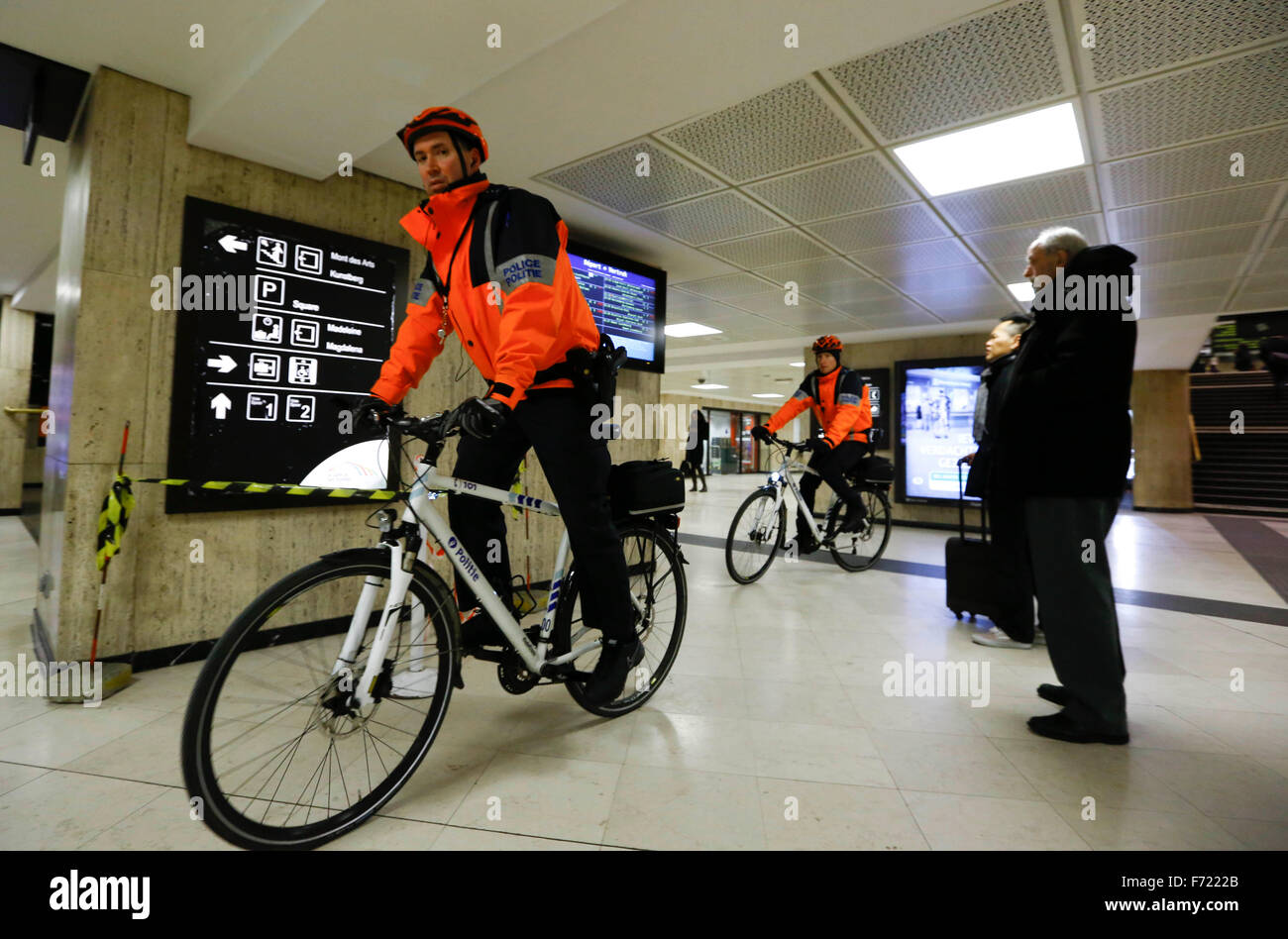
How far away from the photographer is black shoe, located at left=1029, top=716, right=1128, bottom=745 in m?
1.88

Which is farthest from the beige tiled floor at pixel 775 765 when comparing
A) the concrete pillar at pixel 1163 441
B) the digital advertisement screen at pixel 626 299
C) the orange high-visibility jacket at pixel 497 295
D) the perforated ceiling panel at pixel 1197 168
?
the concrete pillar at pixel 1163 441

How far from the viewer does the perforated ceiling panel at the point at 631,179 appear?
10.2 feet

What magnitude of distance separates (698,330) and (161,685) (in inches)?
275

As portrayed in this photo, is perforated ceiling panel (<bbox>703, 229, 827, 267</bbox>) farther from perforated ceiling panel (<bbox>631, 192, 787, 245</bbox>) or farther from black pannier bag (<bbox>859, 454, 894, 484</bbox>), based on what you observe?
black pannier bag (<bbox>859, 454, 894, 484</bbox>)

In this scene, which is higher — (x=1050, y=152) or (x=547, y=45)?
(x=1050, y=152)

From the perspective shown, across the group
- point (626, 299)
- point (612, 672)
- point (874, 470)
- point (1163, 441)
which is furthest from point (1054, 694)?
point (1163, 441)

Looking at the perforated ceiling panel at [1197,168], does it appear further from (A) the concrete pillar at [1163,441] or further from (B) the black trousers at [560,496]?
(A) the concrete pillar at [1163,441]

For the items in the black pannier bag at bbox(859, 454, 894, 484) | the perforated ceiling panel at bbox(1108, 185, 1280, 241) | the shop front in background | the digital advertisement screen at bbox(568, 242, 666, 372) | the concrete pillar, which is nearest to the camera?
the perforated ceiling panel at bbox(1108, 185, 1280, 241)

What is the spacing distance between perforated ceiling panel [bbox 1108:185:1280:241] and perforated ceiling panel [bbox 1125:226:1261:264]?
15 cm

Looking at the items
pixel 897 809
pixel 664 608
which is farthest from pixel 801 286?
pixel 897 809

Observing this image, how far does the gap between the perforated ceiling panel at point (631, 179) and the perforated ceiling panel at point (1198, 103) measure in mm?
2004

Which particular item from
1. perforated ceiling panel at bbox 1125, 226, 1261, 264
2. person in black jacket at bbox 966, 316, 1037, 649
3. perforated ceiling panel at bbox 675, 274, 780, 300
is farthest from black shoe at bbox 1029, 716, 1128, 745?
perforated ceiling panel at bbox 675, 274, 780, 300

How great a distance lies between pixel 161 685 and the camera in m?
2.28
